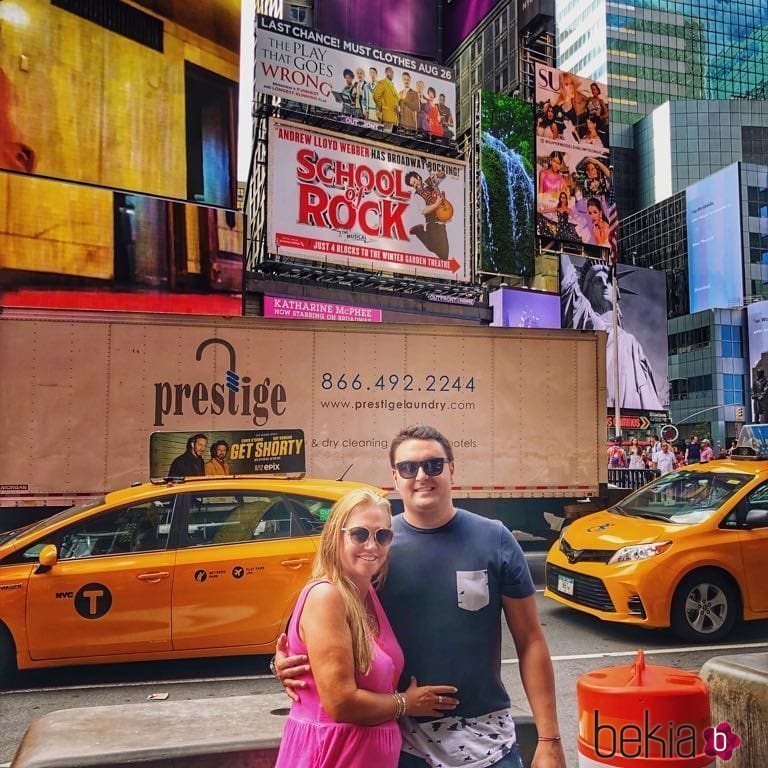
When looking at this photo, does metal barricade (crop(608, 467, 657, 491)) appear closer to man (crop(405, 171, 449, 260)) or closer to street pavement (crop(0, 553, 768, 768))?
street pavement (crop(0, 553, 768, 768))

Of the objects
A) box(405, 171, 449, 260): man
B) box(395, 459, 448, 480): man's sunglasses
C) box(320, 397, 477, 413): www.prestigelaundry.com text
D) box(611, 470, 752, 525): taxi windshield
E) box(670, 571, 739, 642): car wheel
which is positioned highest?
box(405, 171, 449, 260): man

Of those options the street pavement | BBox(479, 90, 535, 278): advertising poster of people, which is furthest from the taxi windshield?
BBox(479, 90, 535, 278): advertising poster of people

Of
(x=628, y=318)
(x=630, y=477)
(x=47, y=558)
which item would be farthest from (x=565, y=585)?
(x=628, y=318)

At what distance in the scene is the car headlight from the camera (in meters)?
7.23

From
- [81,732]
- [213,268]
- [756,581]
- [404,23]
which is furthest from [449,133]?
[81,732]

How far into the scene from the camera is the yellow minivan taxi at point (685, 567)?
23.5 feet

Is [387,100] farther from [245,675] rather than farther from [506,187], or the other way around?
[245,675]

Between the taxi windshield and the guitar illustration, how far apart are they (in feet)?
105

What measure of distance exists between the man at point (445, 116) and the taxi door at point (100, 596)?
38296mm

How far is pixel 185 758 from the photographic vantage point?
3.03m

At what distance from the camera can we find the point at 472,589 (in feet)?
7.97

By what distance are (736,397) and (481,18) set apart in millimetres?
49100

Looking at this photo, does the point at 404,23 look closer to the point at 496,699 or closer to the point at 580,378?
the point at 580,378

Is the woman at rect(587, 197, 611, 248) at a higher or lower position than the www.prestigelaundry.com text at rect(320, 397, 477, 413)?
higher
